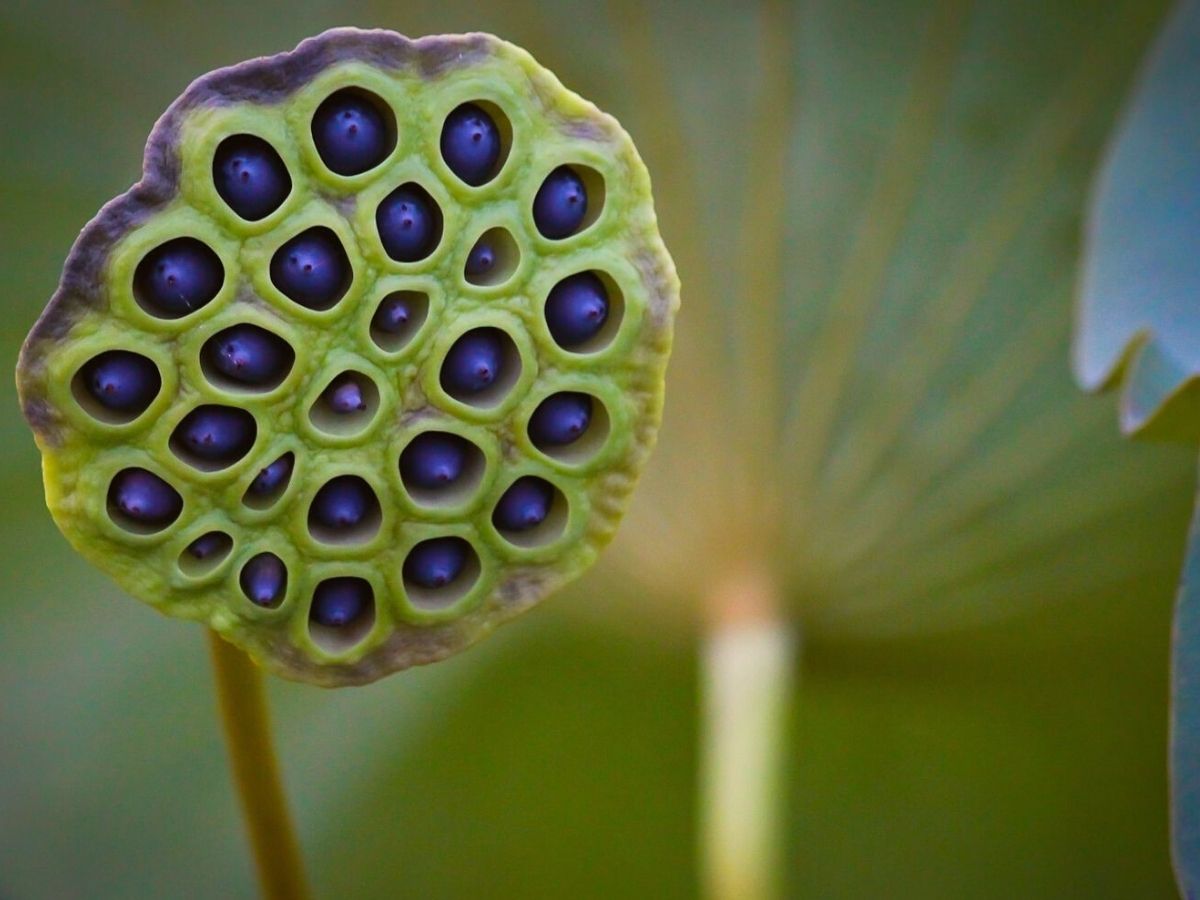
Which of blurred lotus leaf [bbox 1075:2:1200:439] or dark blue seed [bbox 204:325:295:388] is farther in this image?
blurred lotus leaf [bbox 1075:2:1200:439]

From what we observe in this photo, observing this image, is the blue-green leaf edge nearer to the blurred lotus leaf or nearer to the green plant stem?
the blurred lotus leaf

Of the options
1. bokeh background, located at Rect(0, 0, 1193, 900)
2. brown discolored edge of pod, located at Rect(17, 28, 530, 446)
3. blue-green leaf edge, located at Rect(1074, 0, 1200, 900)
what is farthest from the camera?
bokeh background, located at Rect(0, 0, 1193, 900)

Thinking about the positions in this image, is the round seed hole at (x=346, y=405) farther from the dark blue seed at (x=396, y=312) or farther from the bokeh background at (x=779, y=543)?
the bokeh background at (x=779, y=543)

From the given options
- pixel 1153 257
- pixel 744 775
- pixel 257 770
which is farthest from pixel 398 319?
→ pixel 1153 257

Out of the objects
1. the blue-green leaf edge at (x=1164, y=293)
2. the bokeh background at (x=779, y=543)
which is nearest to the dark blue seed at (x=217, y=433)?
the blue-green leaf edge at (x=1164, y=293)

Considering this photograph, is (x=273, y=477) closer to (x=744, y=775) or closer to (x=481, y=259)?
(x=481, y=259)

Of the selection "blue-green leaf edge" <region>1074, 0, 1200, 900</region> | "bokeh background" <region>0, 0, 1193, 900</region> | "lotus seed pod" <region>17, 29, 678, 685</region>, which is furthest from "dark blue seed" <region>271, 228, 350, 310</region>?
"bokeh background" <region>0, 0, 1193, 900</region>

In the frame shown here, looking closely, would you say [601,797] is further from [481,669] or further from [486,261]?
[486,261]
